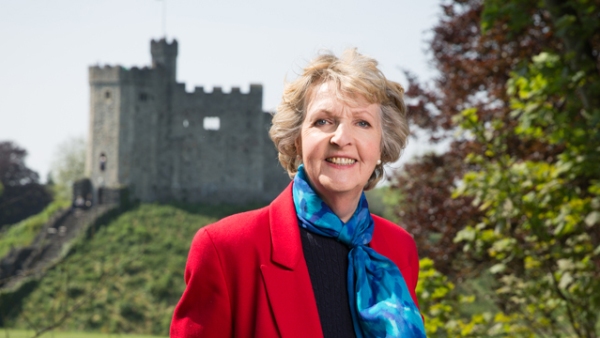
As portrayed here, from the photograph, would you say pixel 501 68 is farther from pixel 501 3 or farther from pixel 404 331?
pixel 404 331

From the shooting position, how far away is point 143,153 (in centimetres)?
4100

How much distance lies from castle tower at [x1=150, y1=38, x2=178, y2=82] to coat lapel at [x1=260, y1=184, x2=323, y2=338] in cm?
4169

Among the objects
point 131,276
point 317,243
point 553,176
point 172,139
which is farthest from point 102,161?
point 317,243

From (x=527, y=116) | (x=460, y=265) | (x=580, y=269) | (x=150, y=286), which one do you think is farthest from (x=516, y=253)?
(x=150, y=286)

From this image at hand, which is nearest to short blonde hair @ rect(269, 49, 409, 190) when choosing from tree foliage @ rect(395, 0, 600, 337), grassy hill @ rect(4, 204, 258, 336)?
tree foliage @ rect(395, 0, 600, 337)

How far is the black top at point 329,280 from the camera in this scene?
2127 millimetres

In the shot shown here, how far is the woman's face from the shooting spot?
216cm

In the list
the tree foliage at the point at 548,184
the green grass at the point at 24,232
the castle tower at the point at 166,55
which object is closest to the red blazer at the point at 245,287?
the tree foliage at the point at 548,184

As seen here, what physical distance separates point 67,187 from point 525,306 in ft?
161

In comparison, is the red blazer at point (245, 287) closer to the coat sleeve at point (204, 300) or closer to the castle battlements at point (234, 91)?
→ the coat sleeve at point (204, 300)

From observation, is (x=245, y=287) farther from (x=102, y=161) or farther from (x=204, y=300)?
(x=102, y=161)

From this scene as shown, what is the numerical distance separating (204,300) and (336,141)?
1.72 ft

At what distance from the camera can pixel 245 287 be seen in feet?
6.80

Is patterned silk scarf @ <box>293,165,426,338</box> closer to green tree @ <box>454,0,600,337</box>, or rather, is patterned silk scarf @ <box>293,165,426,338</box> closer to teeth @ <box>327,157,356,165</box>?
teeth @ <box>327,157,356,165</box>
